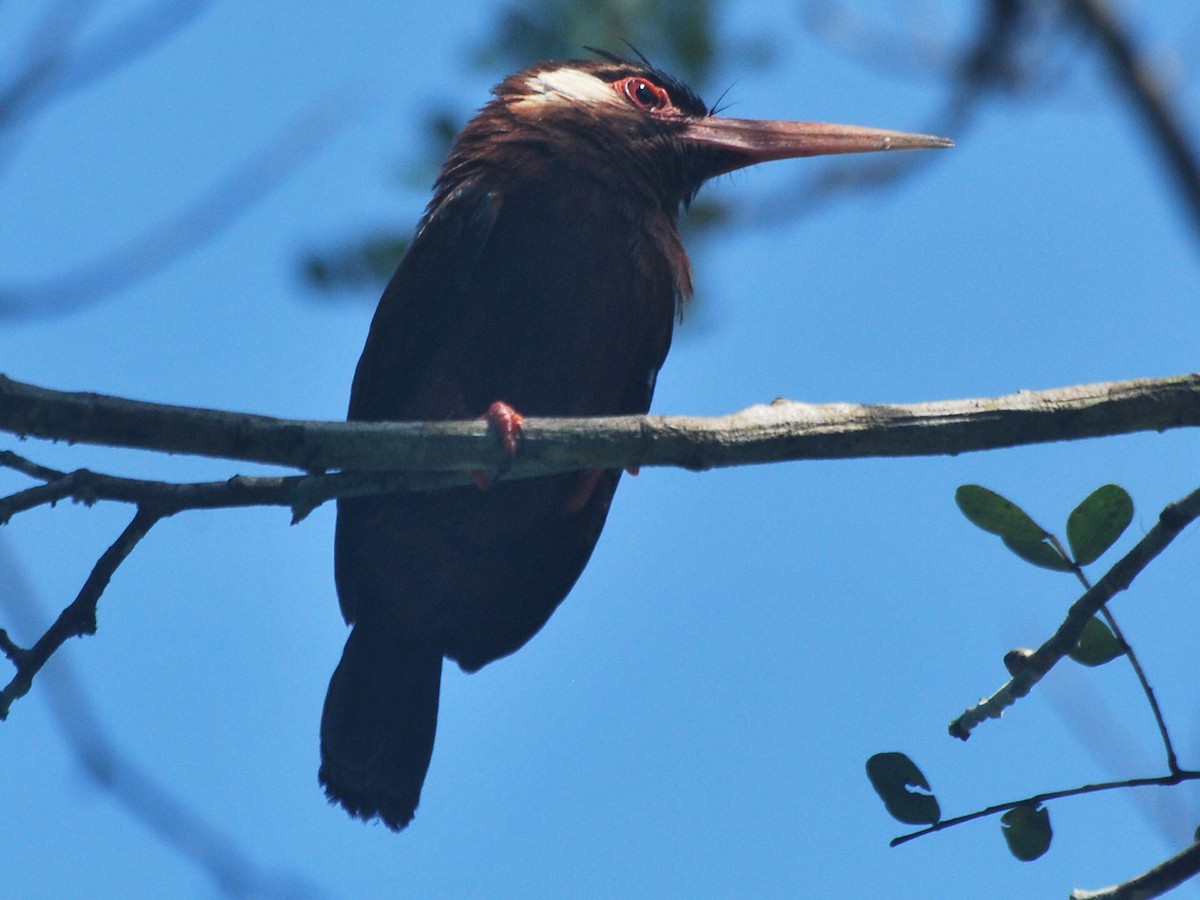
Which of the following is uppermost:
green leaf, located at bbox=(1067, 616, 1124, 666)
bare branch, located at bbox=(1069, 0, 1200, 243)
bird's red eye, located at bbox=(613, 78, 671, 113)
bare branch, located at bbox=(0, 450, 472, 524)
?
bird's red eye, located at bbox=(613, 78, 671, 113)

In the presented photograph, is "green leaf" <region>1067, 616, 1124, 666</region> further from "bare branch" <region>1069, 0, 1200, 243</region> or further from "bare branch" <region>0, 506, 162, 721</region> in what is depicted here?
"bare branch" <region>0, 506, 162, 721</region>

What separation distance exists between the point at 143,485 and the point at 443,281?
1.52 m

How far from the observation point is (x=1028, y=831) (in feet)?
8.90

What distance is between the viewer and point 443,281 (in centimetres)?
440

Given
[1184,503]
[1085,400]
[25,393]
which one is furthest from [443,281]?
[1184,503]

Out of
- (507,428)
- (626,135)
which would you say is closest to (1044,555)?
(507,428)

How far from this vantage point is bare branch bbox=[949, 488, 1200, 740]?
2787 mm

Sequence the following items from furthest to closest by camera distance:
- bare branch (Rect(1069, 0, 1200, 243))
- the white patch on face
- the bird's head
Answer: the white patch on face
the bird's head
bare branch (Rect(1069, 0, 1200, 243))

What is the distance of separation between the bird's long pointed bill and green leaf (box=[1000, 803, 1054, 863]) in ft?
9.00

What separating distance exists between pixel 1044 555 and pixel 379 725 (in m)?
2.46

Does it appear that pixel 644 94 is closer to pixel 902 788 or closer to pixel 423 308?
pixel 423 308

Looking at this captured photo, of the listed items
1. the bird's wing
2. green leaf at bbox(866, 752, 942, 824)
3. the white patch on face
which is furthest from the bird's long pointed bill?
green leaf at bbox(866, 752, 942, 824)

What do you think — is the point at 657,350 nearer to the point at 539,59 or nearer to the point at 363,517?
the point at 363,517

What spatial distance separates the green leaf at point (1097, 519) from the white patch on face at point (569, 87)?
2.85m
